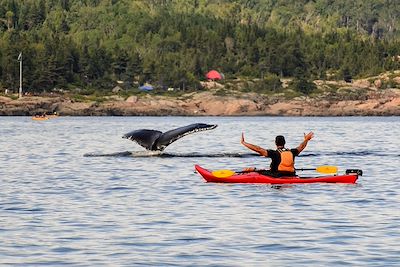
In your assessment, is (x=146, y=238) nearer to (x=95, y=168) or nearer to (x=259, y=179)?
(x=259, y=179)

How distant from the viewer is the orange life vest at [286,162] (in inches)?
1572

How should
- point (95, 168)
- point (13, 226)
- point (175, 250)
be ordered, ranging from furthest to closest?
point (95, 168) → point (13, 226) → point (175, 250)

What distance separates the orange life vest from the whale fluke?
11.5 m

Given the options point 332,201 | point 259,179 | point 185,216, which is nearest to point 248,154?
point 259,179

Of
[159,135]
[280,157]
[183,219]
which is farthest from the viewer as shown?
[159,135]

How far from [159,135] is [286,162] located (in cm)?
1770

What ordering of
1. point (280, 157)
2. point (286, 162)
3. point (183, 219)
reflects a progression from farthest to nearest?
point (286, 162) → point (280, 157) → point (183, 219)

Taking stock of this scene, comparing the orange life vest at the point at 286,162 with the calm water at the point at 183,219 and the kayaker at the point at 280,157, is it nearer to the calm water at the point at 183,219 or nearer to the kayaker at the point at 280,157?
the kayaker at the point at 280,157

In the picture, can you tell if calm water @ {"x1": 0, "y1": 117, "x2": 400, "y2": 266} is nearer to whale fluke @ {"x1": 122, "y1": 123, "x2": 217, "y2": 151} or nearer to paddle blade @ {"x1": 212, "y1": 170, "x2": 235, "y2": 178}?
paddle blade @ {"x1": 212, "y1": 170, "x2": 235, "y2": 178}

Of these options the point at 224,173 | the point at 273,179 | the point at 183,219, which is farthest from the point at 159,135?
the point at 183,219

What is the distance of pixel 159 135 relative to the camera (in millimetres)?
57188

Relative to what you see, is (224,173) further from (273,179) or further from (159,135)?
(159,135)

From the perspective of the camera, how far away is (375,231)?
2850 cm

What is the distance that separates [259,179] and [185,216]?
907 centimetres
